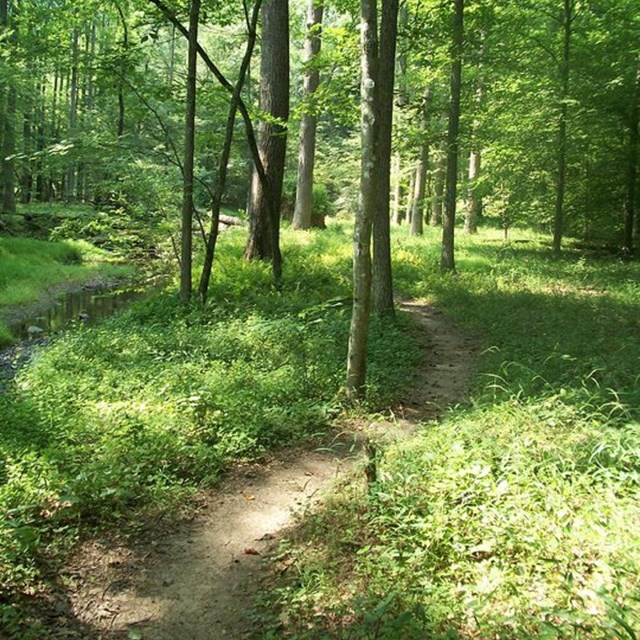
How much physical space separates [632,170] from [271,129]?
1180cm

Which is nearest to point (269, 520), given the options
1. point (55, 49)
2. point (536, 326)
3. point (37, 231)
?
point (536, 326)

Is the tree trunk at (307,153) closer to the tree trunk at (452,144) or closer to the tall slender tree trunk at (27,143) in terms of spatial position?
the tree trunk at (452,144)

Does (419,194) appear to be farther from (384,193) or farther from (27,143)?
(27,143)

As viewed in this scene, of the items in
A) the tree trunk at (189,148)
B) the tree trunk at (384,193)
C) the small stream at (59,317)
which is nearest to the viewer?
the tree trunk at (384,193)

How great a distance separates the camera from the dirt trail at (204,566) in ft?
11.6

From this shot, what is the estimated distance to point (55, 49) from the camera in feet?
32.7

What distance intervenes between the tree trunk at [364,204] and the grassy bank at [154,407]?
43 centimetres

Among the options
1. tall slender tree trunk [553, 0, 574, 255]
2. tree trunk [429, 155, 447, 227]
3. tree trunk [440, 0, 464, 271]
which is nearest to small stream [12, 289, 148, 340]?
tree trunk [440, 0, 464, 271]

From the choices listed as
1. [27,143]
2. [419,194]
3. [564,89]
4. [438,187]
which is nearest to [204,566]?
[564,89]

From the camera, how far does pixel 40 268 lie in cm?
2038

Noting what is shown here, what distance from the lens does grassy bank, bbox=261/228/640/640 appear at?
2.97 meters

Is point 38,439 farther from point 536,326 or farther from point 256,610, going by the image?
point 536,326

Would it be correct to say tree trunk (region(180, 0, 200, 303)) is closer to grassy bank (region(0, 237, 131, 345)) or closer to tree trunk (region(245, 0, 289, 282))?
tree trunk (region(245, 0, 289, 282))

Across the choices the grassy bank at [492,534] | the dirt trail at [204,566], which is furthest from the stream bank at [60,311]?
the grassy bank at [492,534]
